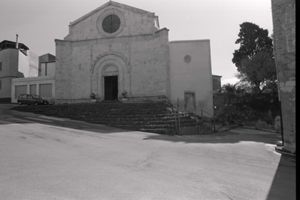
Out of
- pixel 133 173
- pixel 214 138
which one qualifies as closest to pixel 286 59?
pixel 214 138

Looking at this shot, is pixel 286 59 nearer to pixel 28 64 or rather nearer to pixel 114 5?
pixel 114 5

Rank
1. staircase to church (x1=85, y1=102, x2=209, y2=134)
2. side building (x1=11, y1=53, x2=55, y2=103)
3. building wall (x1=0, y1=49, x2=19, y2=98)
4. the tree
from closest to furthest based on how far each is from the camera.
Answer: staircase to church (x1=85, y1=102, x2=209, y2=134) → the tree → side building (x1=11, y1=53, x2=55, y2=103) → building wall (x1=0, y1=49, x2=19, y2=98)

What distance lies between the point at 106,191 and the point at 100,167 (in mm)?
1891

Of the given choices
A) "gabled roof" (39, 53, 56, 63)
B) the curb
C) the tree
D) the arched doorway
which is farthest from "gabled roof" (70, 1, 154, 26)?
the curb

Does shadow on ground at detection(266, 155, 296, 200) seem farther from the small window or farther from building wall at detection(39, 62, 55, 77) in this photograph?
building wall at detection(39, 62, 55, 77)

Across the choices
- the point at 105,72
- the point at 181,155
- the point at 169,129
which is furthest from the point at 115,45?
the point at 181,155

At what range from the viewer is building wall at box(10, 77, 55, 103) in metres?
32.7

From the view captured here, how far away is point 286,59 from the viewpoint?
10953 millimetres

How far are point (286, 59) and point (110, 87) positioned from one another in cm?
2159

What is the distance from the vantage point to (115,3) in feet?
99.1

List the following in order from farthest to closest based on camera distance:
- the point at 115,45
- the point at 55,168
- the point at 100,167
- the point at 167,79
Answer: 1. the point at 115,45
2. the point at 167,79
3. the point at 100,167
4. the point at 55,168

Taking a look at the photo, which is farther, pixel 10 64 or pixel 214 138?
pixel 10 64

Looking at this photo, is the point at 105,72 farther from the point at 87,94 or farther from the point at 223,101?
the point at 223,101

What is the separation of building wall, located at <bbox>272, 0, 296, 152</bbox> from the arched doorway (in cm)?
2043
